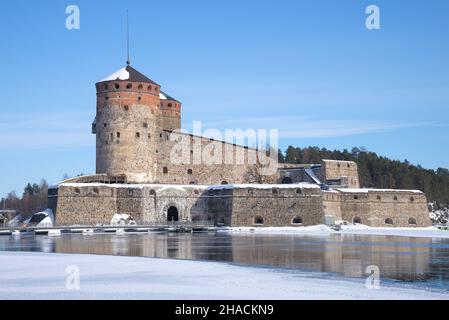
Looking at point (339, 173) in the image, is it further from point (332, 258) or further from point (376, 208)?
point (332, 258)

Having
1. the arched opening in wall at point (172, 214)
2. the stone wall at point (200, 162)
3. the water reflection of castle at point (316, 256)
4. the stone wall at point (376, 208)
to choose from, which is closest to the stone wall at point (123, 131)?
the stone wall at point (200, 162)

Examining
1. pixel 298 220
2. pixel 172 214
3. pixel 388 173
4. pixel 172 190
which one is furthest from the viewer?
pixel 388 173

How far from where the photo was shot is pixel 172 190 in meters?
37.4

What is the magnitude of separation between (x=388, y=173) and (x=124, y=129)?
39756 mm

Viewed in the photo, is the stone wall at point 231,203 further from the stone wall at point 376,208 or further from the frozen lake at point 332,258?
the frozen lake at point 332,258

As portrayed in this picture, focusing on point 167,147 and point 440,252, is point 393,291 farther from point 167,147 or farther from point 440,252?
point 167,147

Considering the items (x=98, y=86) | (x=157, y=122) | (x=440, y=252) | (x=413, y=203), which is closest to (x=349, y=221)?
(x=413, y=203)

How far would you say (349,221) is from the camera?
41.0 metres

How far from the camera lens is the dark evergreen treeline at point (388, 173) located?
67875mm

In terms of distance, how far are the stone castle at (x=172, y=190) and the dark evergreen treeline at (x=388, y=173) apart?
25299mm

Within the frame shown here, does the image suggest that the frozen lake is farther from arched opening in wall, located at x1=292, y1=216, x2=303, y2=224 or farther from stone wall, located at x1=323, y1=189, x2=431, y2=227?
stone wall, located at x1=323, y1=189, x2=431, y2=227

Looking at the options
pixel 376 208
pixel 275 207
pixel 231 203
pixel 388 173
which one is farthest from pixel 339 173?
pixel 388 173

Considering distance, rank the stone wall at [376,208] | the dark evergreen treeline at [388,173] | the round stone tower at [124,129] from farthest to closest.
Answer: the dark evergreen treeline at [388,173], the stone wall at [376,208], the round stone tower at [124,129]
